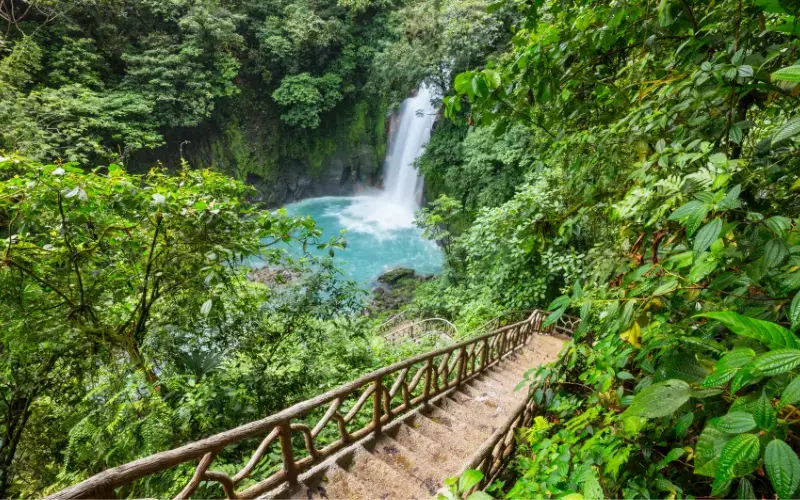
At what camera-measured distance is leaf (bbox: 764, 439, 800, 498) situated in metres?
0.78

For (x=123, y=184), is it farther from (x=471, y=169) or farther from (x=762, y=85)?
(x=471, y=169)

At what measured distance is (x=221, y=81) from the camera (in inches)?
654

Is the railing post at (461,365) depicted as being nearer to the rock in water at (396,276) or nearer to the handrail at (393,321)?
the handrail at (393,321)

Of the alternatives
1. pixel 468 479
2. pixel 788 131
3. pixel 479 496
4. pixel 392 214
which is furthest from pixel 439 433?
pixel 392 214

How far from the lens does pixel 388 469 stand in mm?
3186

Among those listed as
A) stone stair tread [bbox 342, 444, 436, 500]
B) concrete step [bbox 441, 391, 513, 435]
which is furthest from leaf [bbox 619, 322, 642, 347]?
concrete step [bbox 441, 391, 513, 435]

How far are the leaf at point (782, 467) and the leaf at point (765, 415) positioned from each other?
63 millimetres

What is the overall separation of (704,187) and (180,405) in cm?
430

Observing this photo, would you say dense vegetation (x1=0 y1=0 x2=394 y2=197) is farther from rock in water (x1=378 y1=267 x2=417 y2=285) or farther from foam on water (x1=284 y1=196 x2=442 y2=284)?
rock in water (x1=378 y1=267 x2=417 y2=285)

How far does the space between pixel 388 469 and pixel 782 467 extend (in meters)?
2.99

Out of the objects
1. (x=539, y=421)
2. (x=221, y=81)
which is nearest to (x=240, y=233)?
(x=539, y=421)

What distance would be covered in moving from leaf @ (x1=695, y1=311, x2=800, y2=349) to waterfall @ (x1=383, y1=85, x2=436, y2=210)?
63.4ft

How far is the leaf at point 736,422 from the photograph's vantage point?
85 centimetres

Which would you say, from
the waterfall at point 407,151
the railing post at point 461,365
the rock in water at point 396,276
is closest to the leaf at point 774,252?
the railing post at point 461,365
